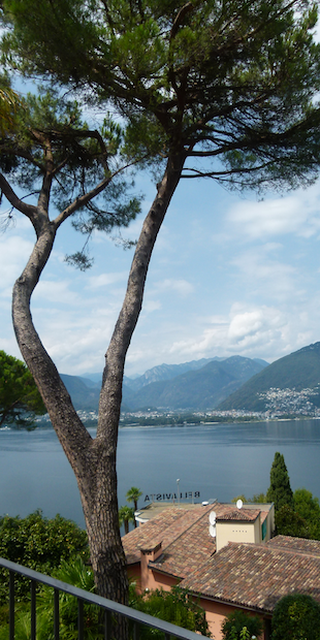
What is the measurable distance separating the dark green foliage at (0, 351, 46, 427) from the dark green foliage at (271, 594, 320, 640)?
7.49 m

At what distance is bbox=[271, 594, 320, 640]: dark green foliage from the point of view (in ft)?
25.7

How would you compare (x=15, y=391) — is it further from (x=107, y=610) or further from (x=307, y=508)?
(x=307, y=508)

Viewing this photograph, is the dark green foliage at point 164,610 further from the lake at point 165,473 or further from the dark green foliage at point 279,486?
the lake at point 165,473

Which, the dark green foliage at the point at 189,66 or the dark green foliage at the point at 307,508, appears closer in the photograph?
the dark green foliage at the point at 189,66

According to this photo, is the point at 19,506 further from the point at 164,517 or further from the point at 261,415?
the point at 261,415

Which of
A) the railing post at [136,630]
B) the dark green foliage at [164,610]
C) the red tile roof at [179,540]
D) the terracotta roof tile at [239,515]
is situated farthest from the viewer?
the terracotta roof tile at [239,515]

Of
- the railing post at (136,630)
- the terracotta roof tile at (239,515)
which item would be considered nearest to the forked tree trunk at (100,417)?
the railing post at (136,630)

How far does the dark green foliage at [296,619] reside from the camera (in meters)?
7.83

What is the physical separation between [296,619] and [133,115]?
8553 mm

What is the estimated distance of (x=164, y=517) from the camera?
57.8 feet

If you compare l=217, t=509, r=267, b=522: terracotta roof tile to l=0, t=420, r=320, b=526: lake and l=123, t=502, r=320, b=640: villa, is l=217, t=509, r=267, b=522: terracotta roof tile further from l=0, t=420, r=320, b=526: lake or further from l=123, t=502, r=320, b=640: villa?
l=0, t=420, r=320, b=526: lake

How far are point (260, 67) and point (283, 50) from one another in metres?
0.27

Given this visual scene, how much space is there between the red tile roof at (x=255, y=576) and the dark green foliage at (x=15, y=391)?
6.04 meters

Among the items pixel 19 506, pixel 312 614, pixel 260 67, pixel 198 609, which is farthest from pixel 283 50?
pixel 19 506
